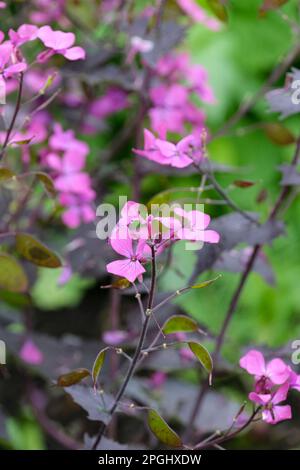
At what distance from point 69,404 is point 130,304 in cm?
62

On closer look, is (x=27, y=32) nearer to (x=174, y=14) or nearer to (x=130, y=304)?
(x=174, y=14)

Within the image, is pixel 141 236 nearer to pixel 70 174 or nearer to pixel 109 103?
pixel 70 174

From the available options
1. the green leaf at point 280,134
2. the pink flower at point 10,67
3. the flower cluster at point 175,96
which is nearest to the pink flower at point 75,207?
the flower cluster at point 175,96

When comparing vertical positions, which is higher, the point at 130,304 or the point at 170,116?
the point at 170,116

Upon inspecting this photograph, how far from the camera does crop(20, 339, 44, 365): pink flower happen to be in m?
1.11

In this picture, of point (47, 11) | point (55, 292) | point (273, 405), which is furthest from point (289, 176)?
point (55, 292)

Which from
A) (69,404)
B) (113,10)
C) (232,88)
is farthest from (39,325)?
(232,88)

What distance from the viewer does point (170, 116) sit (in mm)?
1106

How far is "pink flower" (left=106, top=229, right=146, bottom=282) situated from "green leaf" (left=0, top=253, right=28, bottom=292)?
0.77 feet

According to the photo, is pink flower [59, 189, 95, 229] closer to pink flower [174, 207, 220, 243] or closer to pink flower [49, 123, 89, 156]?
pink flower [49, 123, 89, 156]

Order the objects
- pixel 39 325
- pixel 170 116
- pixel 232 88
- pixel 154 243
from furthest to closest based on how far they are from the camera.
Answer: pixel 232 88, pixel 39 325, pixel 170 116, pixel 154 243

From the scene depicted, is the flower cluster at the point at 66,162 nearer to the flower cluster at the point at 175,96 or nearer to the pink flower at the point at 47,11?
the flower cluster at the point at 175,96

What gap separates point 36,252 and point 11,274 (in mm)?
39
